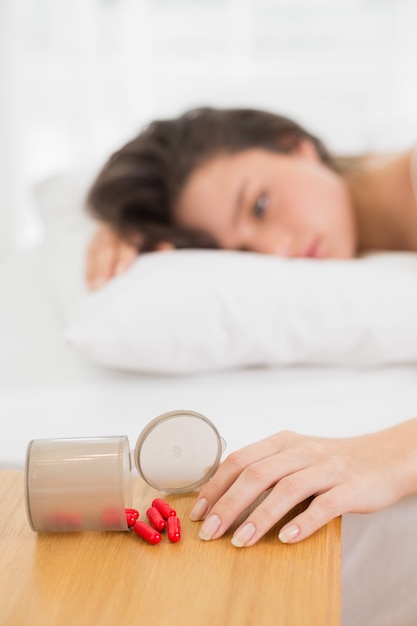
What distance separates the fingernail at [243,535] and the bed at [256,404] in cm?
22

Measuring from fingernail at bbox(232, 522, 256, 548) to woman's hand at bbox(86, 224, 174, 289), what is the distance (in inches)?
27.4

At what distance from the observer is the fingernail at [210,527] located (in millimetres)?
632

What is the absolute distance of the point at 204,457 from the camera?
0.70 metres

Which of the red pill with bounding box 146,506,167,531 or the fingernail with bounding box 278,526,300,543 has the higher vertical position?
the fingernail with bounding box 278,526,300,543

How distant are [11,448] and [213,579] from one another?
0.41m

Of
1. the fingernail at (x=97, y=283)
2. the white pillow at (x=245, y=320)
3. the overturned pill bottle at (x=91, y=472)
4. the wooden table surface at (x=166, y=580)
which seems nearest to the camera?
the wooden table surface at (x=166, y=580)

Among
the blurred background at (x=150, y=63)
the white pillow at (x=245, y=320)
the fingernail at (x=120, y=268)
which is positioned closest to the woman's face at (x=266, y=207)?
the fingernail at (x=120, y=268)

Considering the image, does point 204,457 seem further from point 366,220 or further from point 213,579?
point 366,220

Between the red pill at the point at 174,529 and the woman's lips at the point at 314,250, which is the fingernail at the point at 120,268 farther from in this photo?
the red pill at the point at 174,529

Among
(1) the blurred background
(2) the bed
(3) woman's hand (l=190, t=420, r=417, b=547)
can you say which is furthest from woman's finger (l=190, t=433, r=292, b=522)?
(1) the blurred background

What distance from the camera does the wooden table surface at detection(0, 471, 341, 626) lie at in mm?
540

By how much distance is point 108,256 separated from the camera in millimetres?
1319

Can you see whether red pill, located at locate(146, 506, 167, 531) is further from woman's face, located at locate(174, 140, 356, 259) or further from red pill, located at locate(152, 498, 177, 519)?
woman's face, located at locate(174, 140, 356, 259)

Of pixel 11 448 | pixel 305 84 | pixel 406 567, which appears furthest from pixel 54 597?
pixel 305 84
